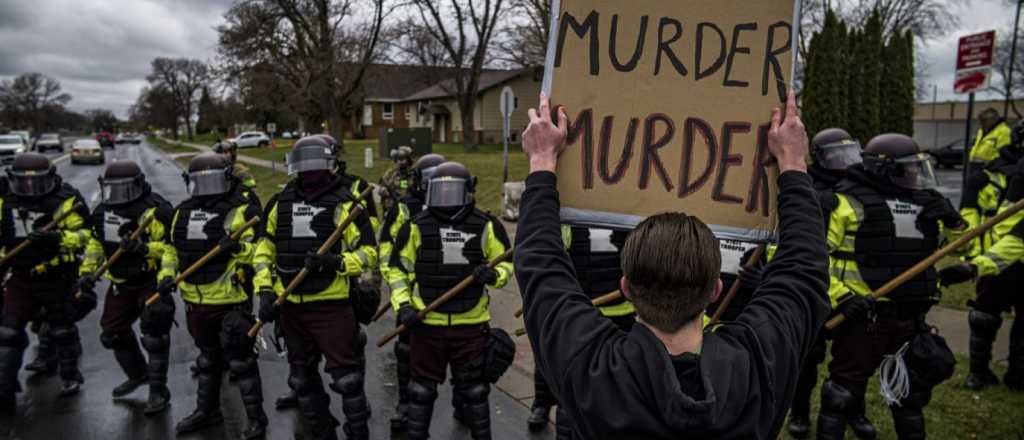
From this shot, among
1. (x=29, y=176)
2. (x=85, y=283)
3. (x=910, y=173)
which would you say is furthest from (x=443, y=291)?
(x=29, y=176)

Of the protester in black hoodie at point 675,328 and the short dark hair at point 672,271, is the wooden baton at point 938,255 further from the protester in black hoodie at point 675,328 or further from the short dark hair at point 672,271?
the short dark hair at point 672,271

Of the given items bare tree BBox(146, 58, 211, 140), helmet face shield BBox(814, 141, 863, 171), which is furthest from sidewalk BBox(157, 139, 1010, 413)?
bare tree BBox(146, 58, 211, 140)

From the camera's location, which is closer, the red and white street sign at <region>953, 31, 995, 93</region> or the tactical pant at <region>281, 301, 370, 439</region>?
the tactical pant at <region>281, 301, 370, 439</region>

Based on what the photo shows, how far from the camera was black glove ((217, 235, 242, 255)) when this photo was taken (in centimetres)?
496

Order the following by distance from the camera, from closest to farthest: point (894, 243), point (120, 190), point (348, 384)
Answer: point (894, 243) < point (348, 384) < point (120, 190)

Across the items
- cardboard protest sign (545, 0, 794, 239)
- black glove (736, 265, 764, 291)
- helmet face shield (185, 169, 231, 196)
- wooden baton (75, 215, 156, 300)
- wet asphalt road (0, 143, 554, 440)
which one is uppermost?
cardboard protest sign (545, 0, 794, 239)

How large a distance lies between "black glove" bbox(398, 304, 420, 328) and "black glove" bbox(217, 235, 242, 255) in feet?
5.02

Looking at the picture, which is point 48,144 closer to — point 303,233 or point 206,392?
point 206,392

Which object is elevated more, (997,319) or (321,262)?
(321,262)

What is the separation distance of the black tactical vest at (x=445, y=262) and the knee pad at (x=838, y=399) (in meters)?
2.25

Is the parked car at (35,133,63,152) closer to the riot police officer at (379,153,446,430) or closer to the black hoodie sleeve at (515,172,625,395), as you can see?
the riot police officer at (379,153,446,430)

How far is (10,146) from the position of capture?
33906 millimetres

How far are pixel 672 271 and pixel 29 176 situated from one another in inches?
251

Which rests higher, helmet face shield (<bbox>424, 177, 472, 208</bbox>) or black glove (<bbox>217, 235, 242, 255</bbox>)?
helmet face shield (<bbox>424, 177, 472, 208</bbox>)
